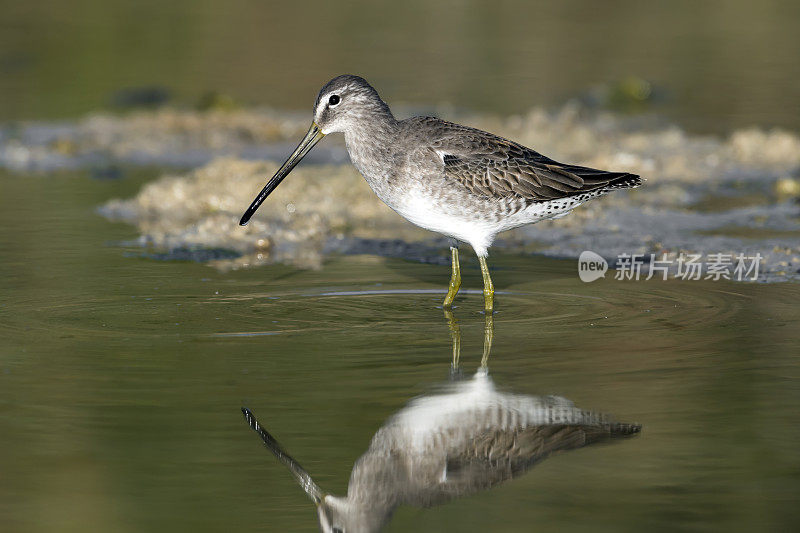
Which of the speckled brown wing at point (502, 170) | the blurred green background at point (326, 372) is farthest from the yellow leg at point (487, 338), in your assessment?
the speckled brown wing at point (502, 170)

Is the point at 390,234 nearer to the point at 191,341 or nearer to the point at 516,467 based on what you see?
the point at 191,341

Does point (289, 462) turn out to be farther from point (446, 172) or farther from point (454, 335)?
point (446, 172)

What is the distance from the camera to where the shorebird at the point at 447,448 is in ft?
15.9

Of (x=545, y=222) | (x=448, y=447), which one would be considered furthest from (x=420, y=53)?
(x=448, y=447)

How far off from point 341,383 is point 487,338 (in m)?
1.28

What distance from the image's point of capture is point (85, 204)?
11578mm

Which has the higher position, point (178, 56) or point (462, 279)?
point (178, 56)

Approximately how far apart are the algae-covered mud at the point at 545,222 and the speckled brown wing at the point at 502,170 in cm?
102

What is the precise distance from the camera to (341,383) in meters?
6.13

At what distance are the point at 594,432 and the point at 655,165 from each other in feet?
25.3

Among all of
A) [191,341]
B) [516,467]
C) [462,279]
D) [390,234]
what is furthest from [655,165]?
[516,467]

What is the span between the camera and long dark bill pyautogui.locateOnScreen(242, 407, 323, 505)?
485 centimetres

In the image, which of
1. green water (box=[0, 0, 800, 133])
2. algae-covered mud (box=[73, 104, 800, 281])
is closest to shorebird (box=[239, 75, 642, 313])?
algae-covered mud (box=[73, 104, 800, 281])

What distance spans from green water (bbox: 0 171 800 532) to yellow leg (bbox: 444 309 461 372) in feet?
0.14
